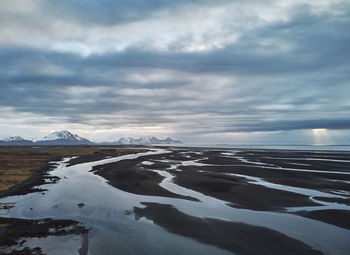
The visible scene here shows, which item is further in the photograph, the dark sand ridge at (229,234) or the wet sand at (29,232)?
the dark sand ridge at (229,234)

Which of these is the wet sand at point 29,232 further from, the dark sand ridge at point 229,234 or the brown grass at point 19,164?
the brown grass at point 19,164

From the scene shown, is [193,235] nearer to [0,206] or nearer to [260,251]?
[260,251]

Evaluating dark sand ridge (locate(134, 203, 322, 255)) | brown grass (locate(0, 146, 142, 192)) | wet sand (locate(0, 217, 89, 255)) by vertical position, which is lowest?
dark sand ridge (locate(134, 203, 322, 255))

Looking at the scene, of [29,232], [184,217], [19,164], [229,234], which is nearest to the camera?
[29,232]

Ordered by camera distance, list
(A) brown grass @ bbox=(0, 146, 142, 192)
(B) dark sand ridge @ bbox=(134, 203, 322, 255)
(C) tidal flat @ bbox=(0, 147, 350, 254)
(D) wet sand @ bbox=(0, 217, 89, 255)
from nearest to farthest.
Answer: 1. (D) wet sand @ bbox=(0, 217, 89, 255)
2. (B) dark sand ridge @ bbox=(134, 203, 322, 255)
3. (C) tidal flat @ bbox=(0, 147, 350, 254)
4. (A) brown grass @ bbox=(0, 146, 142, 192)

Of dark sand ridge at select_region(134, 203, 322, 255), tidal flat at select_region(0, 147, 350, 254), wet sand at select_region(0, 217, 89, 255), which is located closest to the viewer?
wet sand at select_region(0, 217, 89, 255)

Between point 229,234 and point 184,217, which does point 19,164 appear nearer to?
point 184,217

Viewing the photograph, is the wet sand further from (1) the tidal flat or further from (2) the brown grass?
(2) the brown grass

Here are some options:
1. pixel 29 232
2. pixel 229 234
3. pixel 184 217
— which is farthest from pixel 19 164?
pixel 229 234

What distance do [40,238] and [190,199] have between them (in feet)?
42.9

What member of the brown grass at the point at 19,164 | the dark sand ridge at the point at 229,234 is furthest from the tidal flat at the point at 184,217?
the brown grass at the point at 19,164

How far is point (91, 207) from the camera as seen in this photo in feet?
65.2

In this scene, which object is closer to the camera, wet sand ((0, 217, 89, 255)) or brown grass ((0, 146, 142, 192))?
wet sand ((0, 217, 89, 255))

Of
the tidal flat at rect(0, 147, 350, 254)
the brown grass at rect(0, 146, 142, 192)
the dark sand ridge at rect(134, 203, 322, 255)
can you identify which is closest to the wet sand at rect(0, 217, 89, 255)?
the tidal flat at rect(0, 147, 350, 254)
